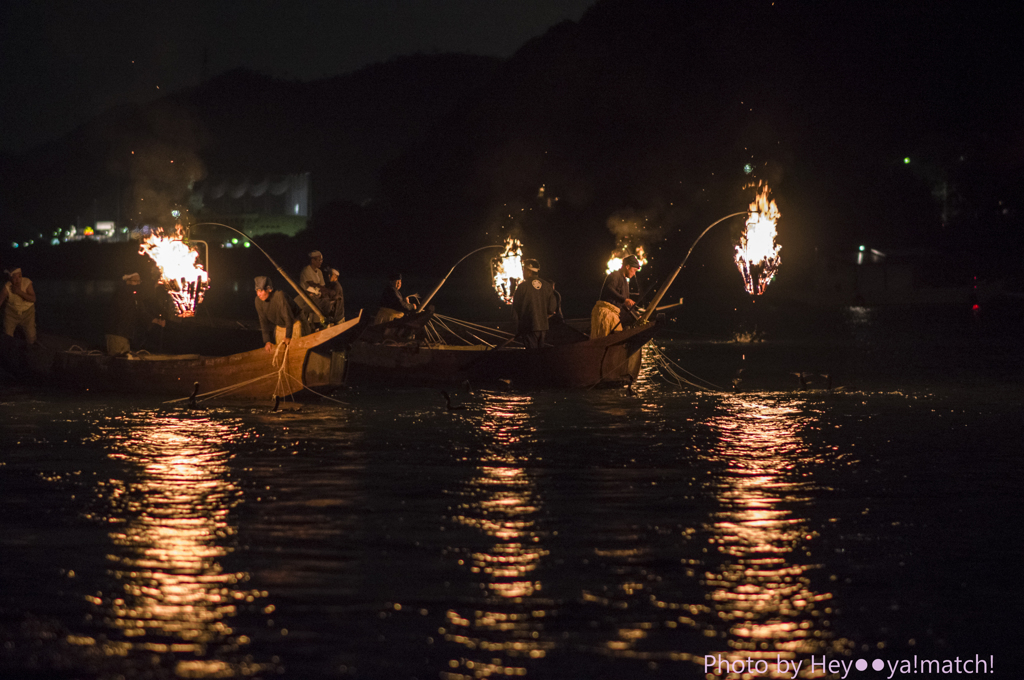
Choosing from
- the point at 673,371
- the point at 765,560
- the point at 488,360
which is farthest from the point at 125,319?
the point at 765,560

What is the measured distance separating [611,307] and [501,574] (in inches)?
443

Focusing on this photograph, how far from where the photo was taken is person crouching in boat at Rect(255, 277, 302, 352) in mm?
15508

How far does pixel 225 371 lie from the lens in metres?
15.9

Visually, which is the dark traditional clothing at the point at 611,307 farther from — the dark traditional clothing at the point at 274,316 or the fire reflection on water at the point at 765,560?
the fire reflection on water at the point at 765,560

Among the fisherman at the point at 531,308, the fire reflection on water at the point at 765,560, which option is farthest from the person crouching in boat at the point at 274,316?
the fire reflection on water at the point at 765,560

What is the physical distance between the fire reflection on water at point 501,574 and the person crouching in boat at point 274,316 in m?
5.08

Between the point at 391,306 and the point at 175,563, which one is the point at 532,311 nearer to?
the point at 391,306

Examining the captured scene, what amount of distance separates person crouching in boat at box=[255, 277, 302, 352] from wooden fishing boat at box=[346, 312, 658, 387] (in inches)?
60.5

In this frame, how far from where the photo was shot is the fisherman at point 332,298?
59.4ft

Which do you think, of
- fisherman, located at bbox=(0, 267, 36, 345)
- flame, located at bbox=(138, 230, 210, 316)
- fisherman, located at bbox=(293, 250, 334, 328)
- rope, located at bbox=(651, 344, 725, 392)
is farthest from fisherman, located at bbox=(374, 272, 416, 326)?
fisherman, located at bbox=(0, 267, 36, 345)

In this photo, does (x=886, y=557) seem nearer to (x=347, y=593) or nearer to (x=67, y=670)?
(x=347, y=593)

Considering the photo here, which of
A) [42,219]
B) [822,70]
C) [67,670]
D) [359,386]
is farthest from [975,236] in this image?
[42,219]

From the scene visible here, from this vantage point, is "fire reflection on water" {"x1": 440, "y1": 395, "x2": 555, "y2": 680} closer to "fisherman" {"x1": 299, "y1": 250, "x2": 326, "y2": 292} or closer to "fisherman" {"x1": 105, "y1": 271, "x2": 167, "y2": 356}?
"fisherman" {"x1": 299, "y1": 250, "x2": 326, "y2": 292}

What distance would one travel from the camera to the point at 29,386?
1786cm
